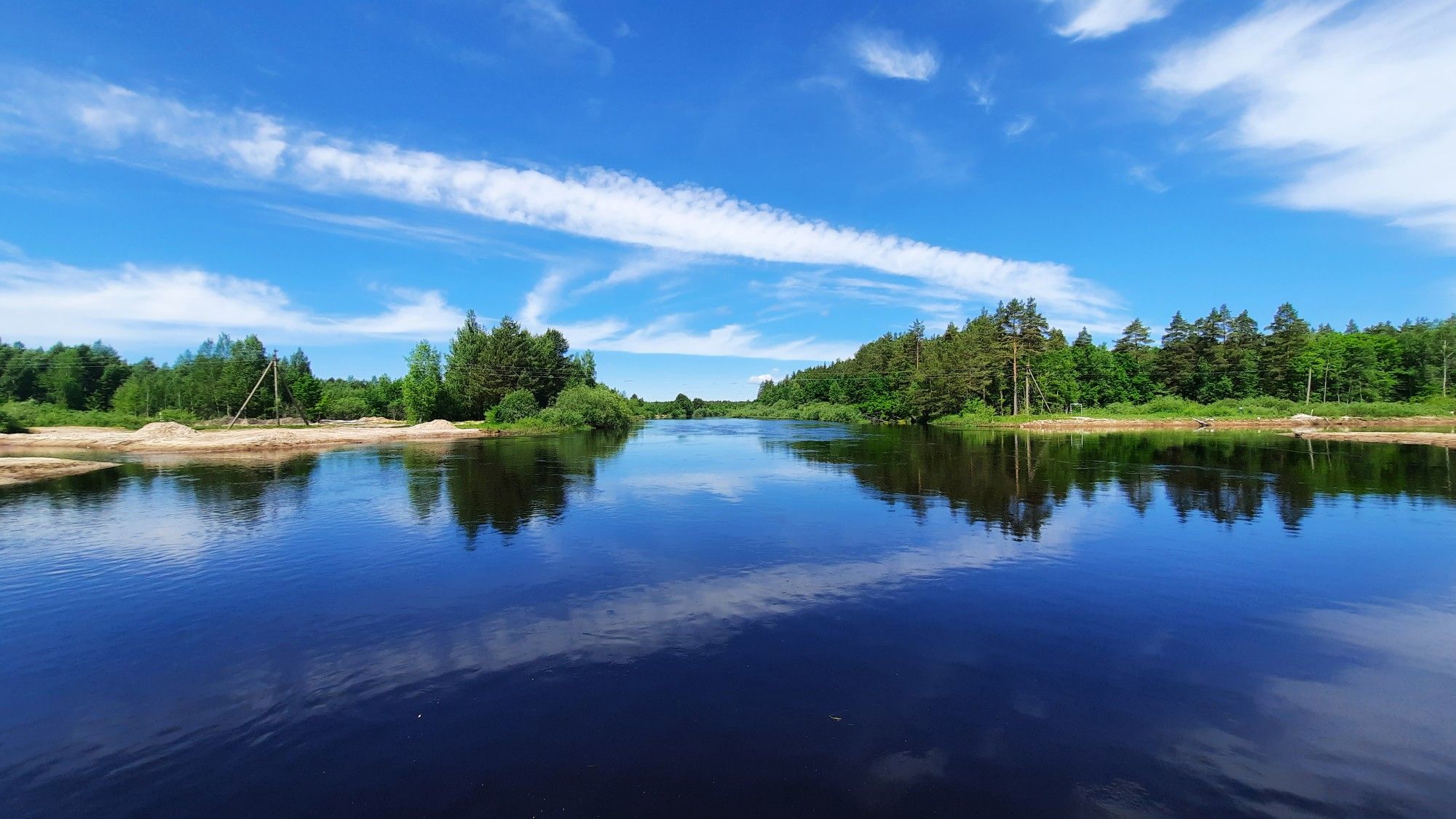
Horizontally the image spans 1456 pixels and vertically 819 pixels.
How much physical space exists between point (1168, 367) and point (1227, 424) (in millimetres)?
23298

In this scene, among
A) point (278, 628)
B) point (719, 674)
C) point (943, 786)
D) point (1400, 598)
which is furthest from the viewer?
point (1400, 598)

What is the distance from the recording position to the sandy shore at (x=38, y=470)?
85.9ft

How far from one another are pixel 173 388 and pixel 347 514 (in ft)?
306

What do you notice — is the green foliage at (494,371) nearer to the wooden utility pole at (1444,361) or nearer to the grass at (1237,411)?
the grass at (1237,411)

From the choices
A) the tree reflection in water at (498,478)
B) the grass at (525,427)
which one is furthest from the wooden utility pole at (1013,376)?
the grass at (525,427)

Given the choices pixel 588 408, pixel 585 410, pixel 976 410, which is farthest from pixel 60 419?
pixel 976 410

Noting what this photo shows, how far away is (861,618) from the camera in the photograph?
31.5 ft

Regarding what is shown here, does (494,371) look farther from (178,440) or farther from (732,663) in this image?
(732,663)

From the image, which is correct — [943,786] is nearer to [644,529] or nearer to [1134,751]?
[1134,751]

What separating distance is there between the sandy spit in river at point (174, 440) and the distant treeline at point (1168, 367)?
239 ft

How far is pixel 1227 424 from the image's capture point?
65.5 metres

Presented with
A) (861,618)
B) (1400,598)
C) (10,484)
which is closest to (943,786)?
(861,618)

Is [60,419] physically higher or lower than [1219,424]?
higher

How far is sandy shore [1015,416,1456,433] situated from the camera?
5744cm
